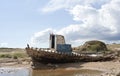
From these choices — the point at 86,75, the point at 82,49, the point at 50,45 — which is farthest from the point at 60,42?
the point at 86,75

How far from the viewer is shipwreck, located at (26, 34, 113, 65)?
33719mm

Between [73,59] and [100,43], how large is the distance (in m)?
17.2

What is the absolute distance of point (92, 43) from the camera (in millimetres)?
52531

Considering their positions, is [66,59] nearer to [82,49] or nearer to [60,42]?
[60,42]

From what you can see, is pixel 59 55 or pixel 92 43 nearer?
pixel 59 55

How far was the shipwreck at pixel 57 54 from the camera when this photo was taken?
111 feet

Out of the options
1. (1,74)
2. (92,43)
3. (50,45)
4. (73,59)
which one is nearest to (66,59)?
(73,59)

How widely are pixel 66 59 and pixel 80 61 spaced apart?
2.04 meters

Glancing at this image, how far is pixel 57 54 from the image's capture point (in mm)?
34781

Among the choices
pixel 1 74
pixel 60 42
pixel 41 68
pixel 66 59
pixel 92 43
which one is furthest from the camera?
pixel 92 43

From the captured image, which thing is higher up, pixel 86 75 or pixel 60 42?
pixel 60 42

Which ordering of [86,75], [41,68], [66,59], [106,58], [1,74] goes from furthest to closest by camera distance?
1. [106,58]
2. [66,59]
3. [41,68]
4. [1,74]
5. [86,75]

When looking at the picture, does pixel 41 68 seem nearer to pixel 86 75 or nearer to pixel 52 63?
pixel 52 63

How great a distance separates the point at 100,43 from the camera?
174 feet
